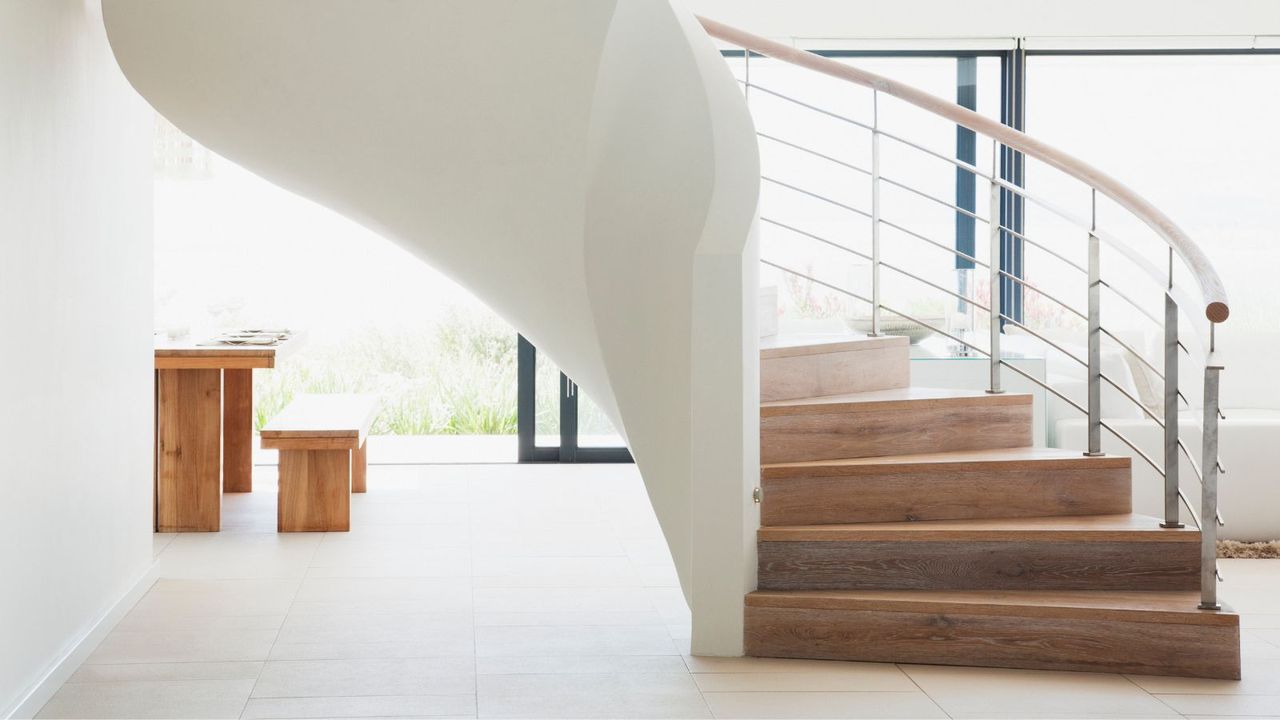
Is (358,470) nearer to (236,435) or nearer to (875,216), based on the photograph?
(236,435)

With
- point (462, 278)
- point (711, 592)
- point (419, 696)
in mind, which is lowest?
point (419, 696)

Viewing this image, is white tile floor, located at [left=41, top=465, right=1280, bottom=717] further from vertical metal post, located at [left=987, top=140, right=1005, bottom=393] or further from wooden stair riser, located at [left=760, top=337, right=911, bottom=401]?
vertical metal post, located at [left=987, top=140, right=1005, bottom=393]

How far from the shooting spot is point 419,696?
2.97 meters

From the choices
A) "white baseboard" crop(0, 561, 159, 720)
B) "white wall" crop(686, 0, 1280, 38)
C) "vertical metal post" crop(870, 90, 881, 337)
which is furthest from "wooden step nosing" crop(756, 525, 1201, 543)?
"white wall" crop(686, 0, 1280, 38)

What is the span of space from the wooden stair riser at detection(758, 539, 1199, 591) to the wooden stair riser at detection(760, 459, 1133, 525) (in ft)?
0.55

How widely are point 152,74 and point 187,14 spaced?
244mm

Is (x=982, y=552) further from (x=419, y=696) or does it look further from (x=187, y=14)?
(x=187, y=14)

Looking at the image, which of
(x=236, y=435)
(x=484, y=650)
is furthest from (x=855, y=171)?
(x=484, y=650)

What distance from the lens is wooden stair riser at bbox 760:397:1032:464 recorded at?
3.67 m

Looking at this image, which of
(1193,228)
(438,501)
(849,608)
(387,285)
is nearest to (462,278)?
(849,608)

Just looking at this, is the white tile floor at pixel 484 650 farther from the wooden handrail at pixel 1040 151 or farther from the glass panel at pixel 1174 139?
the glass panel at pixel 1174 139

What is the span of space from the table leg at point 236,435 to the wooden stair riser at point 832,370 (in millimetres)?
3037

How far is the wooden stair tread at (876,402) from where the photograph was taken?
12.1 feet

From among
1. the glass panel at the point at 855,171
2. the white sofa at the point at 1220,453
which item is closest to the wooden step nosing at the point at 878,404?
the white sofa at the point at 1220,453
